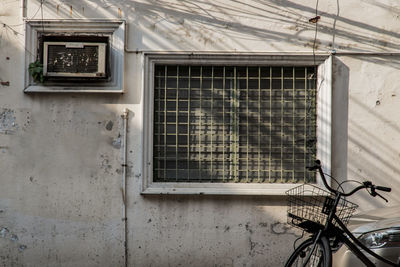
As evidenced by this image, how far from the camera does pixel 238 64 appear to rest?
7191 millimetres

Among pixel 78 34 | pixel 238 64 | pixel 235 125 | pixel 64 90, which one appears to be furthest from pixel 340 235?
pixel 78 34

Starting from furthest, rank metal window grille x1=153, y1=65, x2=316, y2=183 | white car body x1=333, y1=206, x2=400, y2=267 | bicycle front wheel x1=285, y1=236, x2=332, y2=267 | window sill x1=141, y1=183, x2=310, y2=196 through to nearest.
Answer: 1. metal window grille x1=153, y1=65, x2=316, y2=183
2. window sill x1=141, y1=183, x2=310, y2=196
3. white car body x1=333, y1=206, x2=400, y2=267
4. bicycle front wheel x1=285, y1=236, x2=332, y2=267

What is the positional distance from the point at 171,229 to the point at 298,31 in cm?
306

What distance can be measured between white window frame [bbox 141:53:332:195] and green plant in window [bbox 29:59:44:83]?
1332 millimetres

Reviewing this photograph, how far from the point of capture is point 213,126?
7281mm

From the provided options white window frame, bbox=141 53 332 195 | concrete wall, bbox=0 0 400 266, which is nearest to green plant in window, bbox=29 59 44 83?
concrete wall, bbox=0 0 400 266

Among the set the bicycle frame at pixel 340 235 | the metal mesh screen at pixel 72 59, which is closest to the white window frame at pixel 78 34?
the metal mesh screen at pixel 72 59

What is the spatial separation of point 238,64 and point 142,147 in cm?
166

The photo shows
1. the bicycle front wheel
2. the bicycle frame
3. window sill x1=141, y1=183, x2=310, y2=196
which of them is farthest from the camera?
window sill x1=141, y1=183, x2=310, y2=196

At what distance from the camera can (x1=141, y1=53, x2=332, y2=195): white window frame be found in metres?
7.06

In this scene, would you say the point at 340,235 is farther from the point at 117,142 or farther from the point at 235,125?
the point at 117,142

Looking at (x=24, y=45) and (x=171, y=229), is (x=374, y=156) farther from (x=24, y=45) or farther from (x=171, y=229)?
(x=24, y=45)

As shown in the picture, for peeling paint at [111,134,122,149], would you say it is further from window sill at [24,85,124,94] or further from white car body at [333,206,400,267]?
white car body at [333,206,400,267]

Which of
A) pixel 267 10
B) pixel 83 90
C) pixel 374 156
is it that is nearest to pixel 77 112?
pixel 83 90
